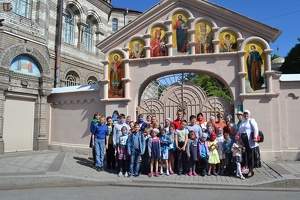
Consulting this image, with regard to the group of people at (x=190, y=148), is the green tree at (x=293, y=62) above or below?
above

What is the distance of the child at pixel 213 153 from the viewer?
7449 mm

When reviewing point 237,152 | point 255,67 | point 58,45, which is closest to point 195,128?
point 237,152

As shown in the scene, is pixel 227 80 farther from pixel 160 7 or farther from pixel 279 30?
pixel 160 7

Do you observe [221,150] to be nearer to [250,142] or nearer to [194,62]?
[250,142]

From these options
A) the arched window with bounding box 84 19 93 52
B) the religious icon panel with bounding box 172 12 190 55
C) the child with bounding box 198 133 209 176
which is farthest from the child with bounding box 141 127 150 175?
the arched window with bounding box 84 19 93 52

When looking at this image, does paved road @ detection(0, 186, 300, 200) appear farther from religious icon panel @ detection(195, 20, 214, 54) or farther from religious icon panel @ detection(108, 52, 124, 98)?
religious icon panel @ detection(195, 20, 214, 54)

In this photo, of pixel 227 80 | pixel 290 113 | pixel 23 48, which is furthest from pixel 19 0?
pixel 290 113

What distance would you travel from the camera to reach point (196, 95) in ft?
31.9

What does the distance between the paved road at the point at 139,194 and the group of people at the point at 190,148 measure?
3.81ft

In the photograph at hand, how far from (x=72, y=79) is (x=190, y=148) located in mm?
10450

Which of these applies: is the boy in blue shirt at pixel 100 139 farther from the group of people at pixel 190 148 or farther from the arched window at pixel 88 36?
the arched window at pixel 88 36

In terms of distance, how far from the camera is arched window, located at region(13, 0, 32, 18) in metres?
12.1

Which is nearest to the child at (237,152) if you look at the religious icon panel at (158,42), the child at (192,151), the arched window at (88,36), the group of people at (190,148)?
the group of people at (190,148)

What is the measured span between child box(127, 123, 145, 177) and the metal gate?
2.53m
